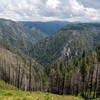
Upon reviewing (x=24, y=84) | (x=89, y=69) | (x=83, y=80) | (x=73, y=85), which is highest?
(x=89, y=69)

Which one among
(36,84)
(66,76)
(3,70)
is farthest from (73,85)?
(3,70)

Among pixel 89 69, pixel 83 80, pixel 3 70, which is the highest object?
pixel 89 69

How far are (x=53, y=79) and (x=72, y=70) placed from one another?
54.2 ft

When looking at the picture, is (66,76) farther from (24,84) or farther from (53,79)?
(24,84)

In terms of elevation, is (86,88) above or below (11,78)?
above

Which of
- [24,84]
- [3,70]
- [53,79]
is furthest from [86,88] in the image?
[3,70]

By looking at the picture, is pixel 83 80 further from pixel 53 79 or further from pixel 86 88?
pixel 53 79

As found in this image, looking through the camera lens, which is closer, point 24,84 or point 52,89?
point 52,89

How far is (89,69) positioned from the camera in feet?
257

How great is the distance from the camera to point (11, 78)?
141m

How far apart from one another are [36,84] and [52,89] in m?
26.4

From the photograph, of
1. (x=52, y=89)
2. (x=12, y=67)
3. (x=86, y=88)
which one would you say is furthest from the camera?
(x=12, y=67)

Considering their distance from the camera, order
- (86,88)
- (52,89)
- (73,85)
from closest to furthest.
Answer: (86,88) < (73,85) < (52,89)

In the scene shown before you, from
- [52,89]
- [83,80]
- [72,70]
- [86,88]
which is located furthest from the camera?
[52,89]
